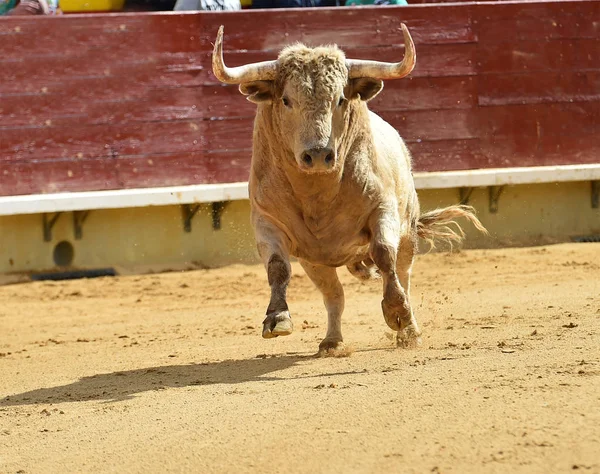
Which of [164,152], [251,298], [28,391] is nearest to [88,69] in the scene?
[164,152]

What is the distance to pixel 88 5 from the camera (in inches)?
398

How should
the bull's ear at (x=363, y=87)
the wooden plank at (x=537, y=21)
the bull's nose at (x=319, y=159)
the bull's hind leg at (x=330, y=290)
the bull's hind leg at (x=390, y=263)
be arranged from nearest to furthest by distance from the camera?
the bull's nose at (x=319, y=159), the bull's hind leg at (x=390, y=263), the bull's ear at (x=363, y=87), the bull's hind leg at (x=330, y=290), the wooden plank at (x=537, y=21)

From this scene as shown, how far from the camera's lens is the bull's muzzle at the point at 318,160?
520 centimetres

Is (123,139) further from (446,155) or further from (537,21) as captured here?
(537,21)

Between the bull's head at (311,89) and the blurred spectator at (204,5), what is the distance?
4.23 metres

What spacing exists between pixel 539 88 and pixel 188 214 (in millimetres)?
3298

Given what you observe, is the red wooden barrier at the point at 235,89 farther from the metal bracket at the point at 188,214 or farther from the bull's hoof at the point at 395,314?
the bull's hoof at the point at 395,314

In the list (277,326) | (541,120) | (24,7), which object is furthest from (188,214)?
(277,326)

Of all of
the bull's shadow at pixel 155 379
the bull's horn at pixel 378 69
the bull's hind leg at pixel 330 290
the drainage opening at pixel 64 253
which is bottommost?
the bull's shadow at pixel 155 379

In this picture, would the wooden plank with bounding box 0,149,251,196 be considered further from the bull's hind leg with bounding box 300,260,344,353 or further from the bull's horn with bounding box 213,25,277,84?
the bull's horn with bounding box 213,25,277,84

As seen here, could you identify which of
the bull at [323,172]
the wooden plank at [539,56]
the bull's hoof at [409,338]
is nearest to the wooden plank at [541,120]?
the wooden plank at [539,56]

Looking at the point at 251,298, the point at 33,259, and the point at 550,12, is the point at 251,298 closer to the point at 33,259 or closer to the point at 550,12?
the point at 33,259

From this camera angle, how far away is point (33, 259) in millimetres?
9398

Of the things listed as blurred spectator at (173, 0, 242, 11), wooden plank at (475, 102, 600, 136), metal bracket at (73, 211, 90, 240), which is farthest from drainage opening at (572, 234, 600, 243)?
metal bracket at (73, 211, 90, 240)
